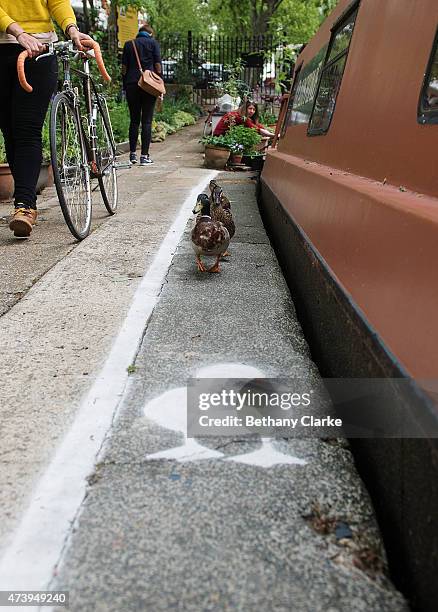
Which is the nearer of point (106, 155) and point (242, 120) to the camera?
point (106, 155)

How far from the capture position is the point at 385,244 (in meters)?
1.59

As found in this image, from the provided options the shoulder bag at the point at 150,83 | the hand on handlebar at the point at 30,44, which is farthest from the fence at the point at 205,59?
the hand on handlebar at the point at 30,44

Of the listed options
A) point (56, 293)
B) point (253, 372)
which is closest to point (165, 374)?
point (253, 372)

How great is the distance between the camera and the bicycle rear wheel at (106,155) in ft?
16.8

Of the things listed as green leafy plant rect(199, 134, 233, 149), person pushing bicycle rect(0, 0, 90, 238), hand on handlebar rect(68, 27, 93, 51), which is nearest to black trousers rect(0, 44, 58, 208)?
person pushing bicycle rect(0, 0, 90, 238)

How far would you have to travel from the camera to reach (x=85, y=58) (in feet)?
14.5

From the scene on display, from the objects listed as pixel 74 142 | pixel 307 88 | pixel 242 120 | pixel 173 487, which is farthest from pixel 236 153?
pixel 173 487

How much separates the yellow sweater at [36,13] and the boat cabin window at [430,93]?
10.8ft

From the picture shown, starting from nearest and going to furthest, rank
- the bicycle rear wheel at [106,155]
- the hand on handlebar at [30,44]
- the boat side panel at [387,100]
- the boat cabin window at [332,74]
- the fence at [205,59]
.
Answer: the boat side panel at [387,100], the boat cabin window at [332,74], the hand on handlebar at [30,44], the bicycle rear wheel at [106,155], the fence at [205,59]

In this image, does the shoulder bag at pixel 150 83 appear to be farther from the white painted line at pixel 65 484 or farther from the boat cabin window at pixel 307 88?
the white painted line at pixel 65 484

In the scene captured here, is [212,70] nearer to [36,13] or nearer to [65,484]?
[36,13]

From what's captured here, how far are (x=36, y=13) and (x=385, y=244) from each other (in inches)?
144

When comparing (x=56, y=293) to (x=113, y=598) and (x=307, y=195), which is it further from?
(x=113, y=598)

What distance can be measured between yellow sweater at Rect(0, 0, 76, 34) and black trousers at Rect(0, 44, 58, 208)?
0.18m
